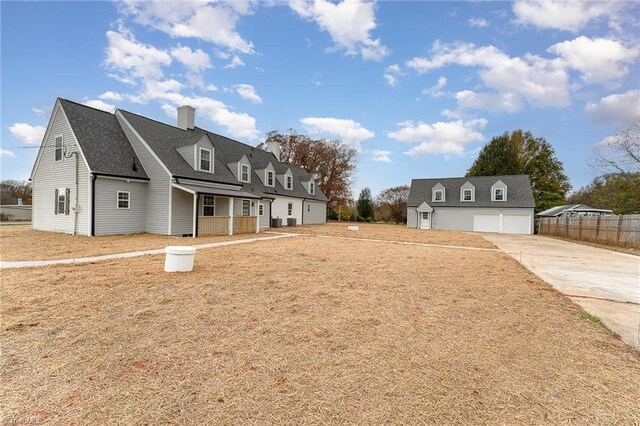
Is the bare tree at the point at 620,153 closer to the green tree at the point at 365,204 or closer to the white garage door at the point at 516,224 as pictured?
the white garage door at the point at 516,224

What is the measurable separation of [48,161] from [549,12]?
25.1 metres

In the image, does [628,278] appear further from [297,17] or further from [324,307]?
[297,17]

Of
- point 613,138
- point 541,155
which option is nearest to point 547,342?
point 613,138

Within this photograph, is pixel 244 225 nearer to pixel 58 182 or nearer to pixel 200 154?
pixel 200 154

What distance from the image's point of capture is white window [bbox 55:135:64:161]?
15.5 metres

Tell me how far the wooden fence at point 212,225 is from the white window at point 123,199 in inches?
153

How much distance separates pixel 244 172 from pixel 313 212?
11.2 m

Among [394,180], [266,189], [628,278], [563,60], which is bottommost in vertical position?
[628,278]

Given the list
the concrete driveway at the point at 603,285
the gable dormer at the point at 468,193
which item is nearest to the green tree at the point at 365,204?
the gable dormer at the point at 468,193

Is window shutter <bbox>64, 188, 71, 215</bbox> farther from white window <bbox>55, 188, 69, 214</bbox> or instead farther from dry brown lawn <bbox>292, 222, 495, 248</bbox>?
dry brown lawn <bbox>292, 222, 495, 248</bbox>

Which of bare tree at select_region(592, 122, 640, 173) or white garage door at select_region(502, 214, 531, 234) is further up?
bare tree at select_region(592, 122, 640, 173)

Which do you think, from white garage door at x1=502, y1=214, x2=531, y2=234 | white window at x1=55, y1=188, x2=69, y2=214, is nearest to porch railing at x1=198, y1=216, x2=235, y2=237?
white window at x1=55, y1=188, x2=69, y2=214

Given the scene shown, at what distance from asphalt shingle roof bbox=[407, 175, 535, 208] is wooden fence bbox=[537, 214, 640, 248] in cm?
454

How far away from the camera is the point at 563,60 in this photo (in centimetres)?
1452
